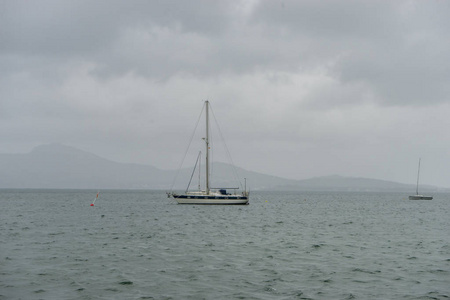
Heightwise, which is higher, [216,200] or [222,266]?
[216,200]

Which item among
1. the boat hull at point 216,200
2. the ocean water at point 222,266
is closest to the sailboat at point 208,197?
the boat hull at point 216,200

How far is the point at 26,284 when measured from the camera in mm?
23156

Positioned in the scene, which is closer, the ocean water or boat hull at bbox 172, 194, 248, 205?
the ocean water

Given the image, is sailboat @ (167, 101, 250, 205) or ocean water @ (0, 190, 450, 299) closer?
ocean water @ (0, 190, 450, 299)

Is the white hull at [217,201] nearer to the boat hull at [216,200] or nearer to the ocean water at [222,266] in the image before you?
the boat hull at [216,200]

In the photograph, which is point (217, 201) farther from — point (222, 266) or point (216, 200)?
point (222, 266)

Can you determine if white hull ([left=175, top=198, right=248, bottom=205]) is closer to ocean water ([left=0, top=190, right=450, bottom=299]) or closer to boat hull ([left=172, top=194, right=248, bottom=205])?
boat hull ([left=172, top=194, right=248, bottom=205])

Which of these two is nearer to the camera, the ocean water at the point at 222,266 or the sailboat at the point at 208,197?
the ocean water at the point at 222,266

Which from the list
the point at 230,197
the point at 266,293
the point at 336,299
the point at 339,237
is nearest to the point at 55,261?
the point at 266,293

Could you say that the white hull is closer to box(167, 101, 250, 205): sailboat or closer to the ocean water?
box(167, 101, 250, 205): sailboat

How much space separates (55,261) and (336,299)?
753 inches

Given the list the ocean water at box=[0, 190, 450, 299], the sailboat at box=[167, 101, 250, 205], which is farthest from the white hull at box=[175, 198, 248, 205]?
the ocean water at box=[0, 190, 450, 299]

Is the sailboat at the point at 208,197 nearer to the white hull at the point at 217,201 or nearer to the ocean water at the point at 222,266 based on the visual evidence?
the white hull at the point at 217,201

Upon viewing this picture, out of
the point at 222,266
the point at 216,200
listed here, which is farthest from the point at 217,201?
the point at 222,266
